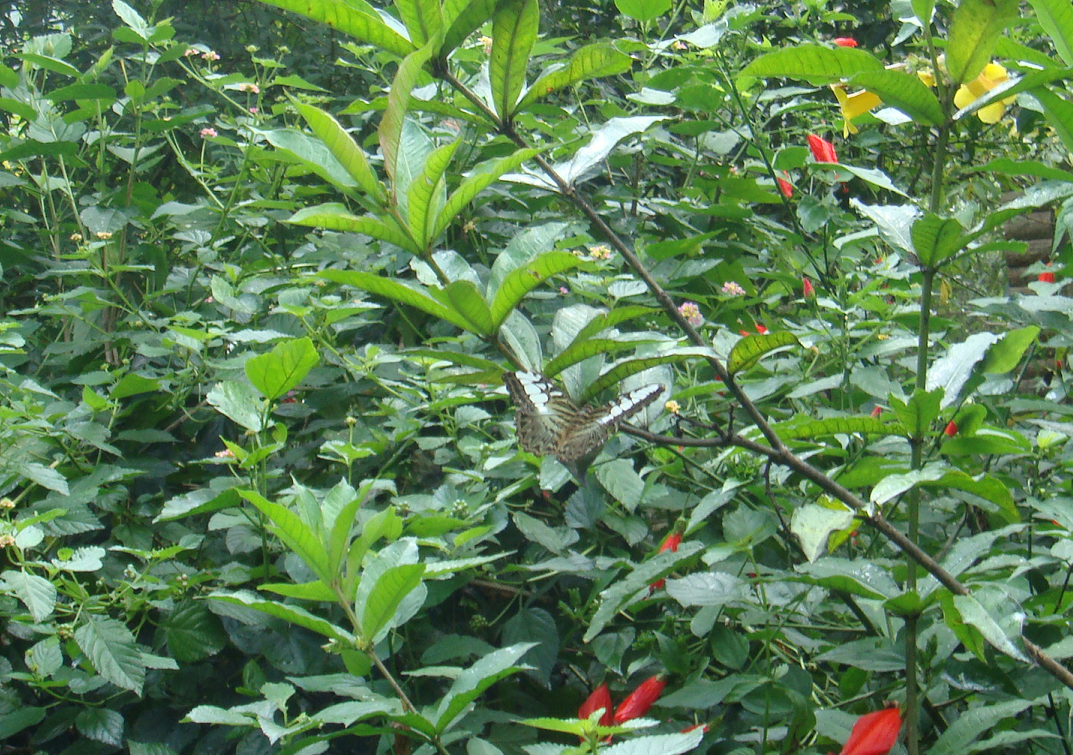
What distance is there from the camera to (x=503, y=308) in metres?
0.69

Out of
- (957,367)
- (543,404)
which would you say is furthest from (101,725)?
(957,367)

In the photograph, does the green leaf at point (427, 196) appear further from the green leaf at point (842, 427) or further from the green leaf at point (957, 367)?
Answer: the green leaf at point (957, 367)

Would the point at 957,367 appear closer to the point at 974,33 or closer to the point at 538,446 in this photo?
the point at 974,33

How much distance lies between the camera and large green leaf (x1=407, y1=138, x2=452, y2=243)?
0.67 m

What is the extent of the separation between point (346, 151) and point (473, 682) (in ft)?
1.63

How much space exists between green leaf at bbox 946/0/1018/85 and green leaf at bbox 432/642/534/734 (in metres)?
0.64

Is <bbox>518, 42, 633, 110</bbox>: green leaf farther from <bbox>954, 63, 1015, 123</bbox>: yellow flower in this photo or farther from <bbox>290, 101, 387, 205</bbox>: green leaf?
<bbox>954, 63, 1015, 123</bbox>: yellow flower

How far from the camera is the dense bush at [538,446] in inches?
28.7

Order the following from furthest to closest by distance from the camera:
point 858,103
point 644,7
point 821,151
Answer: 1. point 821,151
2. point 644,7
3. point 858,103

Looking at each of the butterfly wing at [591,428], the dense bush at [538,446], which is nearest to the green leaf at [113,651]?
the dense bush at [538,446]

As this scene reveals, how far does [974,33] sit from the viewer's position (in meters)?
0.68

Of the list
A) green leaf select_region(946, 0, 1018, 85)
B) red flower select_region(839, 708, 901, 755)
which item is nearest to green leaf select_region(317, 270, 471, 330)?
green leaf select_region(946, 0, 1018, 85)

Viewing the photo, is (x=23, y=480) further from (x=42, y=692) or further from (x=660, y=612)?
(x=660, y=612)

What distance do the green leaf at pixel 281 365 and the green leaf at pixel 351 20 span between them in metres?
0.38
